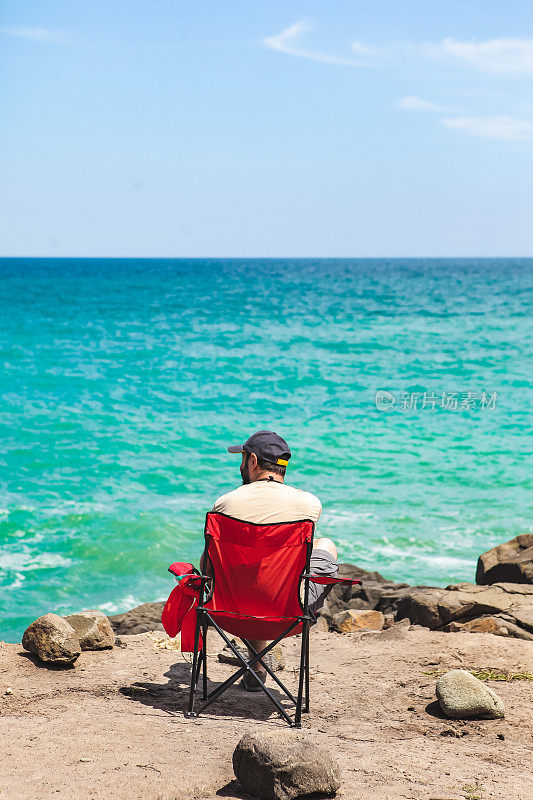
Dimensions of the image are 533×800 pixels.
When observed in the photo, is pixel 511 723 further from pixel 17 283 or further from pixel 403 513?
pixel 17 283

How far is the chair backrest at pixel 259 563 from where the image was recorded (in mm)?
3756

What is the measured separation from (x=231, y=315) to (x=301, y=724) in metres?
33.8

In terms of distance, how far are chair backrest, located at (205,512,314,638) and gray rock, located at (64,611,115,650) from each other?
51.1 inches

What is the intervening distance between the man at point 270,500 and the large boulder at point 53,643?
102 centimetres

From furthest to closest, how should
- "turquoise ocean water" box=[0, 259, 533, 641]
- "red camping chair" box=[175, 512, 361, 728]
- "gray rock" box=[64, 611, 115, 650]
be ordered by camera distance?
"turquoise ocean water" box=[0, 259, 533, 641] < "gray rock" box=[64, 611, 115, 650] < "red camping chair" box=[175, 512, 361, 728]

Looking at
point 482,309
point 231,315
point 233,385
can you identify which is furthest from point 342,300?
point 233,385

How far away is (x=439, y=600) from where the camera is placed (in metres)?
5.38

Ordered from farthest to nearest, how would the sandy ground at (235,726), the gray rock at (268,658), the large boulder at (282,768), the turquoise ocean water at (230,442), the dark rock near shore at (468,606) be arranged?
the turquoise ocean water at (230,442), the dark rock near shore at (468,606), the gray rock at (268,658), the sandy ground at (235,726), the large boulder at (282,768)

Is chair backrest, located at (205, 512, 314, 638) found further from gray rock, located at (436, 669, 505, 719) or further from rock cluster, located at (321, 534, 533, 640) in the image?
rock cluster, located at (321, 534, 533, 640)

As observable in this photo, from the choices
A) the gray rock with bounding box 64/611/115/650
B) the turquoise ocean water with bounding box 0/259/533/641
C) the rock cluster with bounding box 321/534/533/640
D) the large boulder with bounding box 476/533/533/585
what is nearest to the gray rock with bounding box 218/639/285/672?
the gray rock with bounding box 64/611/115/650

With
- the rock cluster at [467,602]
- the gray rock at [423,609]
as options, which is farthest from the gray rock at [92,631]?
the gray rock at [423,609]

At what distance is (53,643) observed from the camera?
4.43 m

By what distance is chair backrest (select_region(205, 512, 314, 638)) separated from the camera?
12.3ft

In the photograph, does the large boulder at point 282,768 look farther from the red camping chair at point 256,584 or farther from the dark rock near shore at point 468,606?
the dark rock near shore at point 468,606
